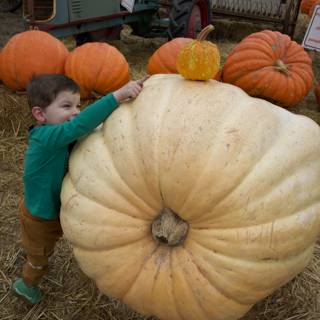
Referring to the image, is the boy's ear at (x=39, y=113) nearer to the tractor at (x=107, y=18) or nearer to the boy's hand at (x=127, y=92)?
the boy's hand at (x=127, y=92)

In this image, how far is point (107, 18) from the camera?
5.65 meters

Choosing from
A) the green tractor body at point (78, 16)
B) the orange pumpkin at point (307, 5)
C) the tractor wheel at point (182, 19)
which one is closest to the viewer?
the green tractor body at point (78, 16)

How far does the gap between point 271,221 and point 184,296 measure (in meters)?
0.42

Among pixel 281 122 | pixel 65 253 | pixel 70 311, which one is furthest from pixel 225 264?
pixel 65 253

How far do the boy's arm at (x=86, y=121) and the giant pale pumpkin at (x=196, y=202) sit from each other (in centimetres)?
8

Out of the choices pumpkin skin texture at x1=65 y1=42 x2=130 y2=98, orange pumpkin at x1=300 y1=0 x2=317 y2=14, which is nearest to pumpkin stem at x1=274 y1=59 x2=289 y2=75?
pumpkin skin texture at x1=65 y1=42 x2=130 y2=98

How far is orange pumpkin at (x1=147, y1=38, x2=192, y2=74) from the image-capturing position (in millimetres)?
4270

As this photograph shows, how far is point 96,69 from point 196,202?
260cm

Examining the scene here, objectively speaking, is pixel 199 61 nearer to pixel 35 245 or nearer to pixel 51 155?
pixel 51 155

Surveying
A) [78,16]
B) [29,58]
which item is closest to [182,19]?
[78,16]

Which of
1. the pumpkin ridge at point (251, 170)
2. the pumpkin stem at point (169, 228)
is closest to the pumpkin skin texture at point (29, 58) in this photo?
the pumpkin stem at point (169, 228)

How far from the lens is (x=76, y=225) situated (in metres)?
1.79

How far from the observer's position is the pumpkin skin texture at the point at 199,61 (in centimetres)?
185

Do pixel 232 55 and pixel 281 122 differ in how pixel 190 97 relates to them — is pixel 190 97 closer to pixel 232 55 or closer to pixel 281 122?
pixel 281 122
